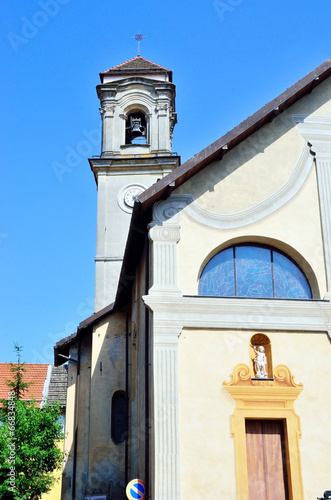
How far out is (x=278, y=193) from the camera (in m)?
15.6

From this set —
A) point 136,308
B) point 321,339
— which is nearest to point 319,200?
point 321,339

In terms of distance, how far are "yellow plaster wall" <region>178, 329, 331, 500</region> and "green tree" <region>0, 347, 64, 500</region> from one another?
819cm

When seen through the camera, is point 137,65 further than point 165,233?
Yes

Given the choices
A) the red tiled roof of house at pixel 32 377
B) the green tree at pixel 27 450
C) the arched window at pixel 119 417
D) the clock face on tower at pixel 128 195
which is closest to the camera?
the green tree at pixel 27 450

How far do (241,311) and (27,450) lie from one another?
9097 mm

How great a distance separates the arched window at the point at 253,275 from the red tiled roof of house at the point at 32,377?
2003 cm

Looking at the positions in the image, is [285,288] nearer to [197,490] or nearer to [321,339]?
[321,339]

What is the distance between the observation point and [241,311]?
14.5 m

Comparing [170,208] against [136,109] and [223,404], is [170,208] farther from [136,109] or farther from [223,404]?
[136,109]

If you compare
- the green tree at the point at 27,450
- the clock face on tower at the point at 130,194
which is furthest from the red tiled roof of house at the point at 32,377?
the green tree at the point at 27,450

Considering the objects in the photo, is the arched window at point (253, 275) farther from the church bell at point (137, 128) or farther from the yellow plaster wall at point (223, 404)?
the church bell at point (137, 128)

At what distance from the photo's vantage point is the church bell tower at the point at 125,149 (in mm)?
31781

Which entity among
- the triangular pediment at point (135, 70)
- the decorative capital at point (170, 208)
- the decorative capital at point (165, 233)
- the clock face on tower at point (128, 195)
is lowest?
the decorative capital at point (165, 233)

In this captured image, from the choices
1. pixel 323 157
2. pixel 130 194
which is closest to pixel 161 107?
pixel 130 194
